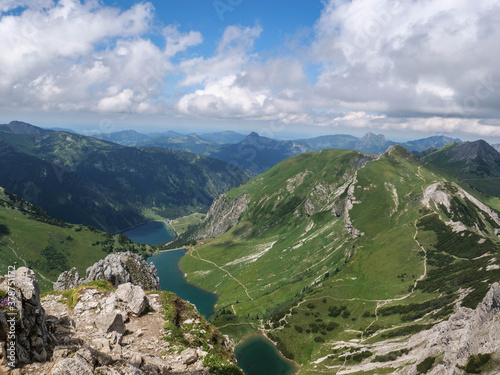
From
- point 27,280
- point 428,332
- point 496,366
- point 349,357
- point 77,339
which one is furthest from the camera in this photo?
point 349,357

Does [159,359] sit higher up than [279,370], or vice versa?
[159,359]

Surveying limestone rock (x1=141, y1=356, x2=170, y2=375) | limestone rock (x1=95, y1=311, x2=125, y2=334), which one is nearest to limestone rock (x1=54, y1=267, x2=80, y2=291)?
limestone rock (x1=95, y1=311, x2=125, y2=334)

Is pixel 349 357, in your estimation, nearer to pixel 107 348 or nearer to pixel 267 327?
pixel 267 327

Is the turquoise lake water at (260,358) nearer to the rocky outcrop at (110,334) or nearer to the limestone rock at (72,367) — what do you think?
the rocky outcrop at (110,334)

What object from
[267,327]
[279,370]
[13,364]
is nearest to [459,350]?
[279,370]

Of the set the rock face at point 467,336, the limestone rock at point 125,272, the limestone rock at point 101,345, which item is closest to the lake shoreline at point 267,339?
the rock face at point 467,336

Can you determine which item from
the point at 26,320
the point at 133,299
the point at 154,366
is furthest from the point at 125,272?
the point at 26,320

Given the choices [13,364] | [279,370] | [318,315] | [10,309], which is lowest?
[279,370]

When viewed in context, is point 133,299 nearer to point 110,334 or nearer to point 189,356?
point 110,334
